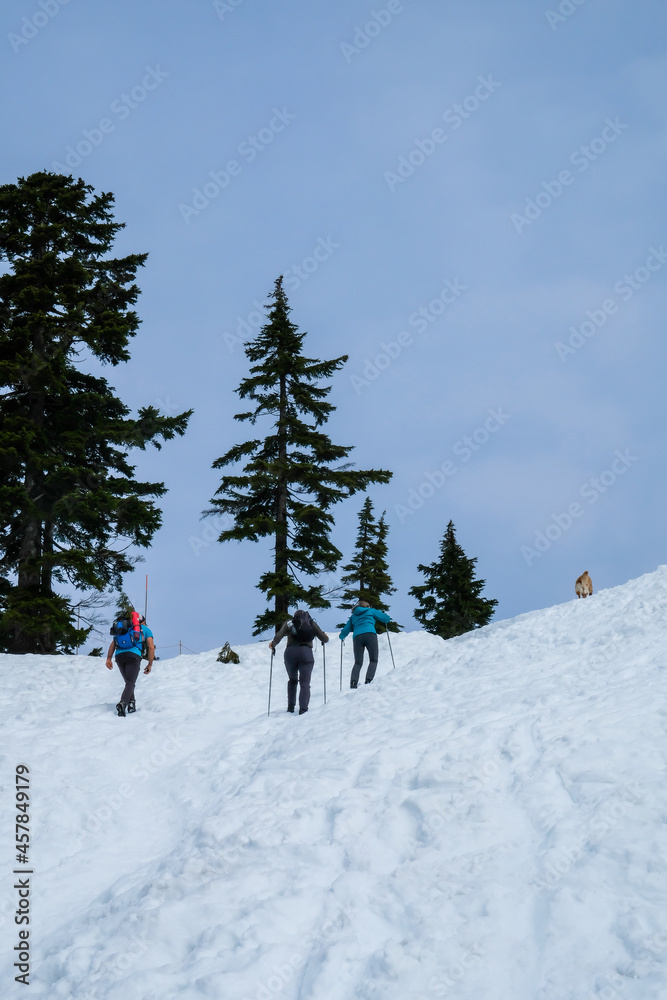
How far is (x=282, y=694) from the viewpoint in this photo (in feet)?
54.6

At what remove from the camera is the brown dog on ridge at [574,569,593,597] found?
20984mm

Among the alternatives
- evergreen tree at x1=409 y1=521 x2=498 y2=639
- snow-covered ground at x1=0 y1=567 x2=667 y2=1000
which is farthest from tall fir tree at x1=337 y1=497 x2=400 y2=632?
snow-covered ground at x1=0 y1=567 x2=667 y2=1000

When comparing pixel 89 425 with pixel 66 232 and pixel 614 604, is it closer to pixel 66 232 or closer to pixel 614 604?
pixel 66 232

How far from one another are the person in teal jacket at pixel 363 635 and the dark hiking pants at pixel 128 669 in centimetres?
405

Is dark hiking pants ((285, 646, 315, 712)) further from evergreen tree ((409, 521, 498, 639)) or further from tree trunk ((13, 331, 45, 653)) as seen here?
evergreen tree ((409, 521, 498, 639))

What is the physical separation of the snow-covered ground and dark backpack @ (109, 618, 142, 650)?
1.68m

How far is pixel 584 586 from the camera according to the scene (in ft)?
69.0

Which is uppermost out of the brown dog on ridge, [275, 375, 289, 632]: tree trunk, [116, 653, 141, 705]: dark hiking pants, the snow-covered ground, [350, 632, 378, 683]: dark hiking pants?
[275, 375, 289, 632]: tree trunk

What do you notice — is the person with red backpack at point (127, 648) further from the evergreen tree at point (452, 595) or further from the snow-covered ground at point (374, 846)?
the evergreen tree at point (452, 595)

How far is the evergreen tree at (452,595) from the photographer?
124 feet

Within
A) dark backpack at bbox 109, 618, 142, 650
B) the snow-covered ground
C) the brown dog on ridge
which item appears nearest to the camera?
the snow-covered ground

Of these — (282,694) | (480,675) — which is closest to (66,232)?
(282,694)

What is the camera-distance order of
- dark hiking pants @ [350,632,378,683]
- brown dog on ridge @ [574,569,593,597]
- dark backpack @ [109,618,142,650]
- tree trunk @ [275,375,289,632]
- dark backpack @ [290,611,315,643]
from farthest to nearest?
tree trunk @ [275,375,289,632] < brown dog on ridge @ [574,569,593,597] < dark hiking pants @ [350,632,378,683] < dark backpack @ [109,618,142,650] < dark backpack @ [290,611,315,643]

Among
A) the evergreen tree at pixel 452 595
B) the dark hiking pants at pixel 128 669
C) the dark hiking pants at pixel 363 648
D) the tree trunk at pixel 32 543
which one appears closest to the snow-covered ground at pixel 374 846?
the dark hiking pants at pixel 128 669
